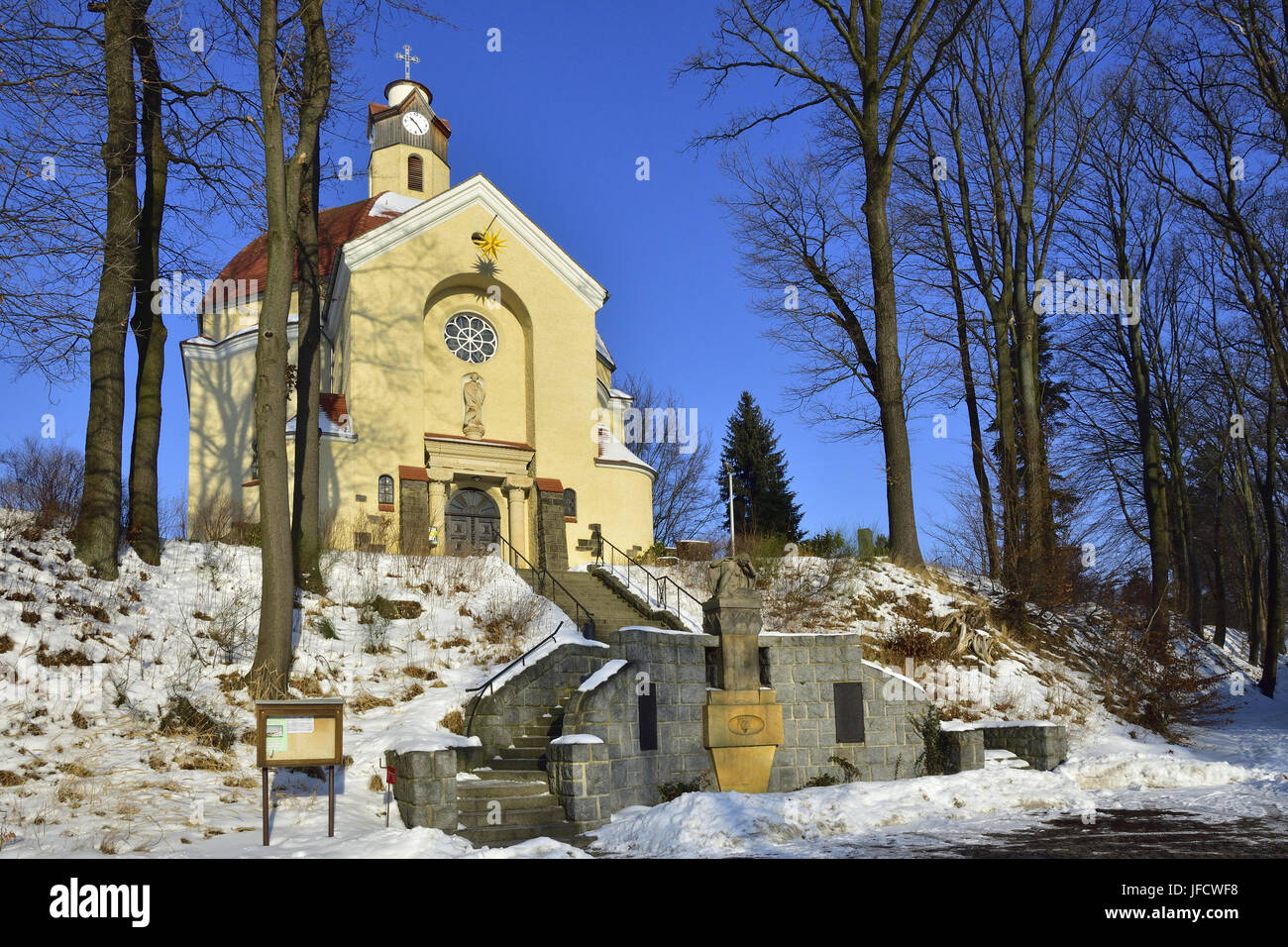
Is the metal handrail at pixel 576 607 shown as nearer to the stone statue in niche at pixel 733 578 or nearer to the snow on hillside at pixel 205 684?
the snow on hillside at pixel 205 684

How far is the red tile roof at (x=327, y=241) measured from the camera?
35.0m

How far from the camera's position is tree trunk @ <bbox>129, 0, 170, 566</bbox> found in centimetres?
1619

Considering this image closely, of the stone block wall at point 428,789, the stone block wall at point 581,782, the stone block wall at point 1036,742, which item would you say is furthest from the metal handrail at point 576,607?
the stone block wall at point 428,789

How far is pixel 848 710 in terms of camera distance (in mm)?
16391

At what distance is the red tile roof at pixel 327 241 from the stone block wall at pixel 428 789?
83.0 ft

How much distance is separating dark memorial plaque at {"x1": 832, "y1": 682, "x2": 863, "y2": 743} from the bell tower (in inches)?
1216

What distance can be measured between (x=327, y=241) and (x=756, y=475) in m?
21.9

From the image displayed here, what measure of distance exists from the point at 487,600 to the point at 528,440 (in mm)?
10579

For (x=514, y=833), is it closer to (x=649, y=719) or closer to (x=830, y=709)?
(x=649, y=719)

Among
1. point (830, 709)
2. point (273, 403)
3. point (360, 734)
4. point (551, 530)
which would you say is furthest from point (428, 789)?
point (551, 530)

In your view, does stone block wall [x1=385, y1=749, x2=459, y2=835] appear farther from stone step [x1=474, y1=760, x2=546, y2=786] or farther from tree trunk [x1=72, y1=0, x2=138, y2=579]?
tree trunk [x1=72, y1=0, x2=138, y2=579]
